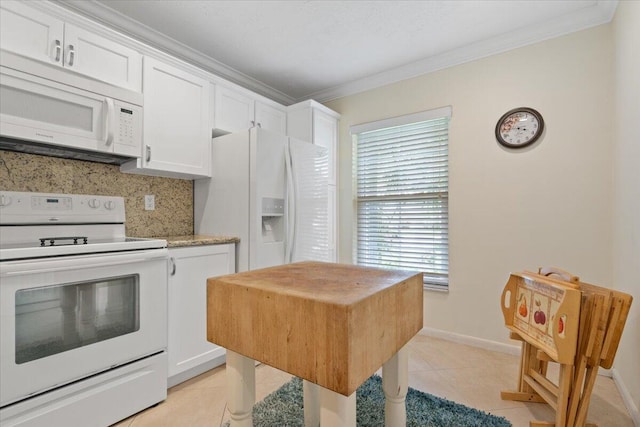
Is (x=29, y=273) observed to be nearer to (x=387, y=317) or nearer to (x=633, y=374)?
(x=387, y=317)

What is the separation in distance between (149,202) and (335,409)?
7.33ft

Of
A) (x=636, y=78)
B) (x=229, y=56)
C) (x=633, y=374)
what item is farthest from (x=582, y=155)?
(x=229, y=56)

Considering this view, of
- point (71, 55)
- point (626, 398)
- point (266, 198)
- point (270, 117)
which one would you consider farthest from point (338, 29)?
point (626, 398)

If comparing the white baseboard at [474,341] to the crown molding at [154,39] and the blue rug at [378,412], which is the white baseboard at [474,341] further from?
the crown molding at [154,39]

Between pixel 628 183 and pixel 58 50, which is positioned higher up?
pixel 58 50

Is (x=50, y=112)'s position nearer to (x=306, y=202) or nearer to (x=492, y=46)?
(x=306, y=202)

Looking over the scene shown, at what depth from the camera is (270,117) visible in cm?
311

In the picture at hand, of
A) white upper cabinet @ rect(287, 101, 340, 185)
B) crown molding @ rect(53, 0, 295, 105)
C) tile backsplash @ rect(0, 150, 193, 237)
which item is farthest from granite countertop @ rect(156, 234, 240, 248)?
crown molding @ rect(53, 0, 295, 105)

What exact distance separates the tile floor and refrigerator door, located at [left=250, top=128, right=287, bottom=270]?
2.76 ft

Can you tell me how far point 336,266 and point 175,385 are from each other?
1.57 metres

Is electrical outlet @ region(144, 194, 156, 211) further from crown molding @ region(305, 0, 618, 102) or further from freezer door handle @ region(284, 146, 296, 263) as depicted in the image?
crown molding @ region(305, 0, 618, 102)

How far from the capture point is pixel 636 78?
175cm

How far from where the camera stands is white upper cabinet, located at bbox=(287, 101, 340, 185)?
10.4ft

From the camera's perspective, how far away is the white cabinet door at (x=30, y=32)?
1.56m
